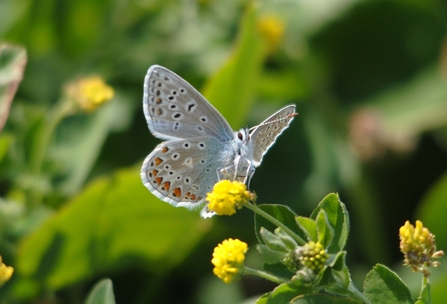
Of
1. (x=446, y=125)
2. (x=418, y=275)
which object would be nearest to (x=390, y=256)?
(x=418, y=275)

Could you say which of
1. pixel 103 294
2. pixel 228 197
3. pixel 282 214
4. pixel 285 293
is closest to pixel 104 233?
pixel 103 294

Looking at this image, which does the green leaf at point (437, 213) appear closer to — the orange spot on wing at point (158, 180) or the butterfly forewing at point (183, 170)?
the butterfly forewing at point (183, 170)

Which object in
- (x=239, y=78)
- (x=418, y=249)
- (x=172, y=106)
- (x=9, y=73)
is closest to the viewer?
(x=418, y=249)

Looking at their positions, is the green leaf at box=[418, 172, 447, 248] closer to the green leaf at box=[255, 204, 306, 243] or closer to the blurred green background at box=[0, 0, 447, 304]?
the blurred green background at box=[0, 0, 447, 304]

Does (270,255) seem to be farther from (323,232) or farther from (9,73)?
(9,73)

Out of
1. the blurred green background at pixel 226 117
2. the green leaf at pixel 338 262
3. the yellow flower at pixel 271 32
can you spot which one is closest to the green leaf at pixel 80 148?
the blurred green background at pixel 226 117

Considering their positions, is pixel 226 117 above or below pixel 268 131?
below
